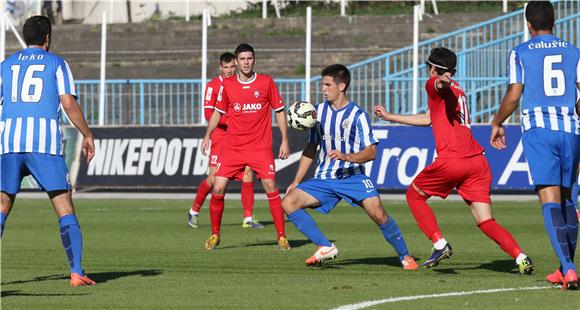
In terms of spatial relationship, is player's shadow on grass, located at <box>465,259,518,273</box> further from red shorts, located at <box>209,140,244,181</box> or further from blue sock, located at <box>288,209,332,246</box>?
red shorts, located at <box>209,140,244,181</box>

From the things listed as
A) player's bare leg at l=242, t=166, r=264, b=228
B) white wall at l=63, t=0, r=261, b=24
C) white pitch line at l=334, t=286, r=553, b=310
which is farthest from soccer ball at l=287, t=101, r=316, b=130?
white wall at l=63, t=0, r=261, b=24

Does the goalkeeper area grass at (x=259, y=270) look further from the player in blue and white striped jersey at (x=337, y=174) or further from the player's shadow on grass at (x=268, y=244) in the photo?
the player in blue and white striped jersey at (x=337, y=174)

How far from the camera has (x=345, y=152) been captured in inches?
423

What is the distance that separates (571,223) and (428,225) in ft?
5.62

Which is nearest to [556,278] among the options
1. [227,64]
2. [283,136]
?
[283,136]

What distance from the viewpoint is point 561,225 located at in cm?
902

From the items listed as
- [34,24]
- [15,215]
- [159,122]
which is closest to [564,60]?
[34,24]

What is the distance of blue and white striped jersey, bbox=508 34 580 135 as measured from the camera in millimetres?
9047

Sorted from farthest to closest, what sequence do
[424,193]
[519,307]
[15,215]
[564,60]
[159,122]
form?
[159,122]
[15,215]
[424,193]
[564,60]
[519,307]

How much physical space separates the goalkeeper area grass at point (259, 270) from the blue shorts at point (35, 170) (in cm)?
76

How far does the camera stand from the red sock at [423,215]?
1062 cm

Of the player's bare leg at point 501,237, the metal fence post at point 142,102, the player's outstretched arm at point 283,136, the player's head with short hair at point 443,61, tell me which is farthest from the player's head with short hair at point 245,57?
the metal fence post at point 142,102

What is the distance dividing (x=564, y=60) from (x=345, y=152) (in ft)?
7.69

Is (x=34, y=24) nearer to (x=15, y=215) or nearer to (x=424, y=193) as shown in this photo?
(x=424, y=193)
